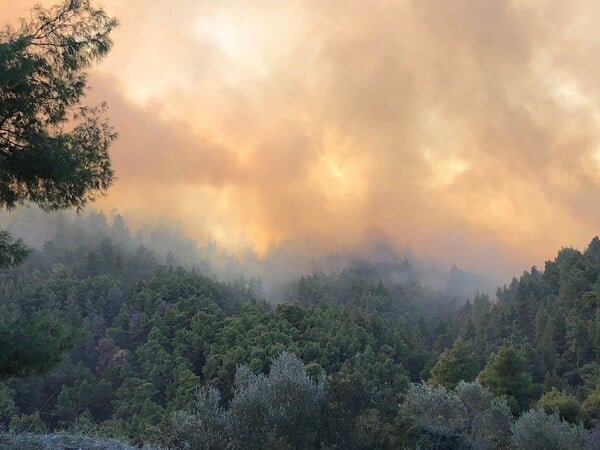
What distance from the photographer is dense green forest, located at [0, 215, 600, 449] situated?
59.7 feet

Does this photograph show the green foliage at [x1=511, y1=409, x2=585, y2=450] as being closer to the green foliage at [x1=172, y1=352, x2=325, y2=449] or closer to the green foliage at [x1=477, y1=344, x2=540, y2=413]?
the green foliage at [x1=172, y1=352, x2=325, y2=449]

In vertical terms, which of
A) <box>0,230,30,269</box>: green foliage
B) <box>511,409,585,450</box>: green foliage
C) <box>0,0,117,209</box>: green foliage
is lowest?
<box>511,409,585,450</box>: green foliage

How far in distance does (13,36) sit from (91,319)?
74382 millimetres

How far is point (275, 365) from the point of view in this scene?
22312 mm

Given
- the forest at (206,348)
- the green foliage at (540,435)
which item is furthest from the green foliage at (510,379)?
the green foliage at (540,435)

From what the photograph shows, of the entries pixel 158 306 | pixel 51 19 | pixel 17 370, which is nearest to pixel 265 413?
pixel 17 370

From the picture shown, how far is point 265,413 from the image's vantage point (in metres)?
18.7

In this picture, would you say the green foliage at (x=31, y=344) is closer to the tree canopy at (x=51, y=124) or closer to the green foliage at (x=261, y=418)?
the tree canopy at (x=51, y=124)

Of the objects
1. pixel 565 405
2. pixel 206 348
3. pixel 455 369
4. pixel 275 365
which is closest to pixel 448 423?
pixel 275 365

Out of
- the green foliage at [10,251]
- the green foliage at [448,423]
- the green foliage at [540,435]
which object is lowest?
the green foliage at [540,435]

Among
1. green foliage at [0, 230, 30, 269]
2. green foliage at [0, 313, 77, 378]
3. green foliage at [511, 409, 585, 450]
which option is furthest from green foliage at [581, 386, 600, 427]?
green foliage at [0, 230, 30, 269]

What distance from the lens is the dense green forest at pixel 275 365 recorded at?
18.2 meters

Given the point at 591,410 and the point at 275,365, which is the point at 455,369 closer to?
the point at 591,410

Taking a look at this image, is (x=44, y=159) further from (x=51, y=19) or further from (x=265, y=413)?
(x=265, y=413)
